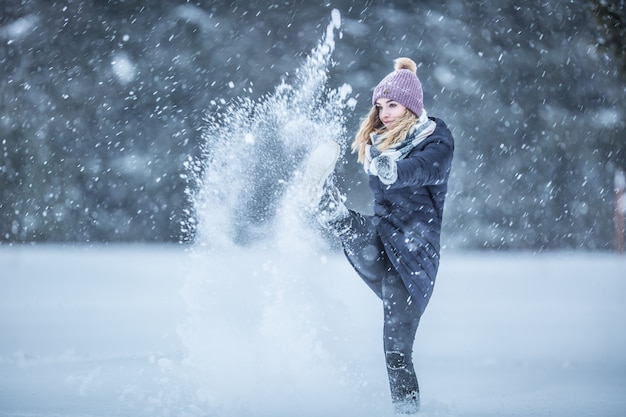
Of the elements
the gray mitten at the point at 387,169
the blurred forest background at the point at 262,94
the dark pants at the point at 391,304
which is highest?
the blurred forest background at the point at 262,94

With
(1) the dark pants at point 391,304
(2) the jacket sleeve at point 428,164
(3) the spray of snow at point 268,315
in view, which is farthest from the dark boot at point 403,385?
(2) the jacket sleeve at point 428,164

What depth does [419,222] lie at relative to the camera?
271cm

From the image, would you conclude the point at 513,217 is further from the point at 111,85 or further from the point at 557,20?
the point at 111,85

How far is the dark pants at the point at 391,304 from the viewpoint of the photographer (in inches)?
104

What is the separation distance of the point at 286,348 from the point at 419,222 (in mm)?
1324

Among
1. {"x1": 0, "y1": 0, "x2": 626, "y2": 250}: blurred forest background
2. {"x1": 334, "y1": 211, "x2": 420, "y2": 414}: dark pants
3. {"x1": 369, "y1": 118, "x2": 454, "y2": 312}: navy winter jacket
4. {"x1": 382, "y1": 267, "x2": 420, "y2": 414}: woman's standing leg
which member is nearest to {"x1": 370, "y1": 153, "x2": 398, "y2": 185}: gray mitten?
{"x1": 369, "y1": 118, "x2": 454, "y2": 312}: navy winter jacket

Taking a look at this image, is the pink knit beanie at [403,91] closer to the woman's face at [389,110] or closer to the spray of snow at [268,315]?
the woman's face at [389,110]

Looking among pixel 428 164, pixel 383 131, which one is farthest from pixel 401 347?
pixel 383 131

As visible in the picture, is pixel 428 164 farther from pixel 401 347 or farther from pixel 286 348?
pixel 286 348

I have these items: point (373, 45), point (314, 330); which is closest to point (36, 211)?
point (373, 45)

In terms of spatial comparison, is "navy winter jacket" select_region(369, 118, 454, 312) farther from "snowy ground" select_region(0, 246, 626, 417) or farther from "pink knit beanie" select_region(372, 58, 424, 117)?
"snowy ground" select_region(0, 246, 626, 417)

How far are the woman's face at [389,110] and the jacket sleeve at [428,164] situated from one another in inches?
7.4

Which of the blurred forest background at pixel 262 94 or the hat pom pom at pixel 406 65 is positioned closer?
the hat pom pom at pixel 406 65

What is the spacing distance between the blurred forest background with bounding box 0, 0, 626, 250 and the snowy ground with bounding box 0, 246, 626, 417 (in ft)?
17.3
